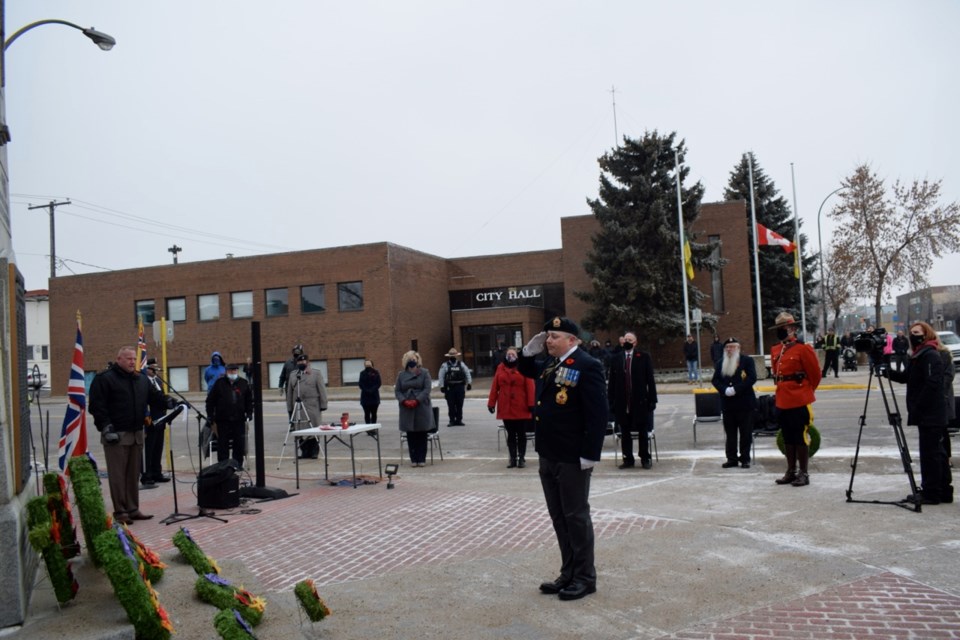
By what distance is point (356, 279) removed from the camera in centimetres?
4003

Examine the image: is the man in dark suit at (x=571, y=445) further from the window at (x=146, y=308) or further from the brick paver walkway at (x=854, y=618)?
Answer: the window at (x=146, y=308)

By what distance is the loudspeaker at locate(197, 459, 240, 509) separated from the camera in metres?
9.41

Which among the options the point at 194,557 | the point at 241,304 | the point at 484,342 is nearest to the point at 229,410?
the point at 194,557

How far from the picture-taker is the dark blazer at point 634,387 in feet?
37.6

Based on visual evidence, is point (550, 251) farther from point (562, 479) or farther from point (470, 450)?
point (562, 479)

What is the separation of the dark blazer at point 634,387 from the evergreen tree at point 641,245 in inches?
985

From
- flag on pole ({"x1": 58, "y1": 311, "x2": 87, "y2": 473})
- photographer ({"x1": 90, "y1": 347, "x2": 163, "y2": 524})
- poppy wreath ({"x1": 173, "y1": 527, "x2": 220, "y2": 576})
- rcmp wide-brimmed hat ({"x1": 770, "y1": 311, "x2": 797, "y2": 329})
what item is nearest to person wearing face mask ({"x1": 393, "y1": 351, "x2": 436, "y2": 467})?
photographer ({"x1": 90, "y1": 347, "x2": 163, "y2": 524})

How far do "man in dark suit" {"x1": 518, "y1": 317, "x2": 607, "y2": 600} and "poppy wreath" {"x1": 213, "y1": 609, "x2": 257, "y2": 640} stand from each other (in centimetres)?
218

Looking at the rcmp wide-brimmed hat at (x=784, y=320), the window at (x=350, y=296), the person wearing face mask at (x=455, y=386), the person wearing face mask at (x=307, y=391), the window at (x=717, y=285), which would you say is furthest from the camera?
the window at (x=717, y=285)

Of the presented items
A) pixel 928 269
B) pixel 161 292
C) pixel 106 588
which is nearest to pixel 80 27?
pixel 106 588

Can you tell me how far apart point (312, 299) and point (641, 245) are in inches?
658

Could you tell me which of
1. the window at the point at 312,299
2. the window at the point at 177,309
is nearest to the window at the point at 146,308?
the window at the point at 177,309

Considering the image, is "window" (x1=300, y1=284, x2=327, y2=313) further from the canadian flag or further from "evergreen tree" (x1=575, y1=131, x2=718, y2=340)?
the canadian flag

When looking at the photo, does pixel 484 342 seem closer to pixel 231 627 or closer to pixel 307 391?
pixel 307 391
